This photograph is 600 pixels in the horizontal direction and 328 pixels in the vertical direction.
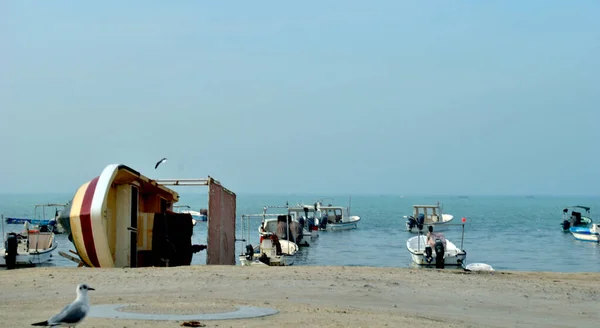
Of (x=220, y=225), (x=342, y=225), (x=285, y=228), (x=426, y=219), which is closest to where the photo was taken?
(x=220, y=225)

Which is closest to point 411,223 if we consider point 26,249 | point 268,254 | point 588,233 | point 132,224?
point 588,233

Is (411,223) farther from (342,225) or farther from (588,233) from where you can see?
(588,233)

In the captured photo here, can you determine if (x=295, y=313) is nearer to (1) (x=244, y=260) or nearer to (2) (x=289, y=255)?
(1) (x=244, y=260)

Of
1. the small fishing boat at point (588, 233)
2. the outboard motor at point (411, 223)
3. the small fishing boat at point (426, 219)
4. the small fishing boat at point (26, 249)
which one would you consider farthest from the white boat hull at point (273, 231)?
the small fishing boat at point (588, 233)

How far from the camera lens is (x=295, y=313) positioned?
476 inches

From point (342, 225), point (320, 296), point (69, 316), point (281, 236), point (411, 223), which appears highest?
point (69, 316)

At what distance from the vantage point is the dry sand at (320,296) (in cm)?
1188

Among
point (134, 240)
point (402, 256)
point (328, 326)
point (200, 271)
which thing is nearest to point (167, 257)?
point (134, 240)

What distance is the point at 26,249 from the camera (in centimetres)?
3534

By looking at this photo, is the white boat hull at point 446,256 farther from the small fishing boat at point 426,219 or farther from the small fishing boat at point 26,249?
the small fishing boat at point 426,219

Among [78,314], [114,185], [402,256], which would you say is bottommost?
[402,256]

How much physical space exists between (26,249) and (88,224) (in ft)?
57.3

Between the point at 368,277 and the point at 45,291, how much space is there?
682 centimetres

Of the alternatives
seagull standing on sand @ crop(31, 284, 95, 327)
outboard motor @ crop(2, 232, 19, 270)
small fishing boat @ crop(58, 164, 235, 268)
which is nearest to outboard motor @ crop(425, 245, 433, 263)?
small fishing boat @ crop(58, 164, 235, 268)
